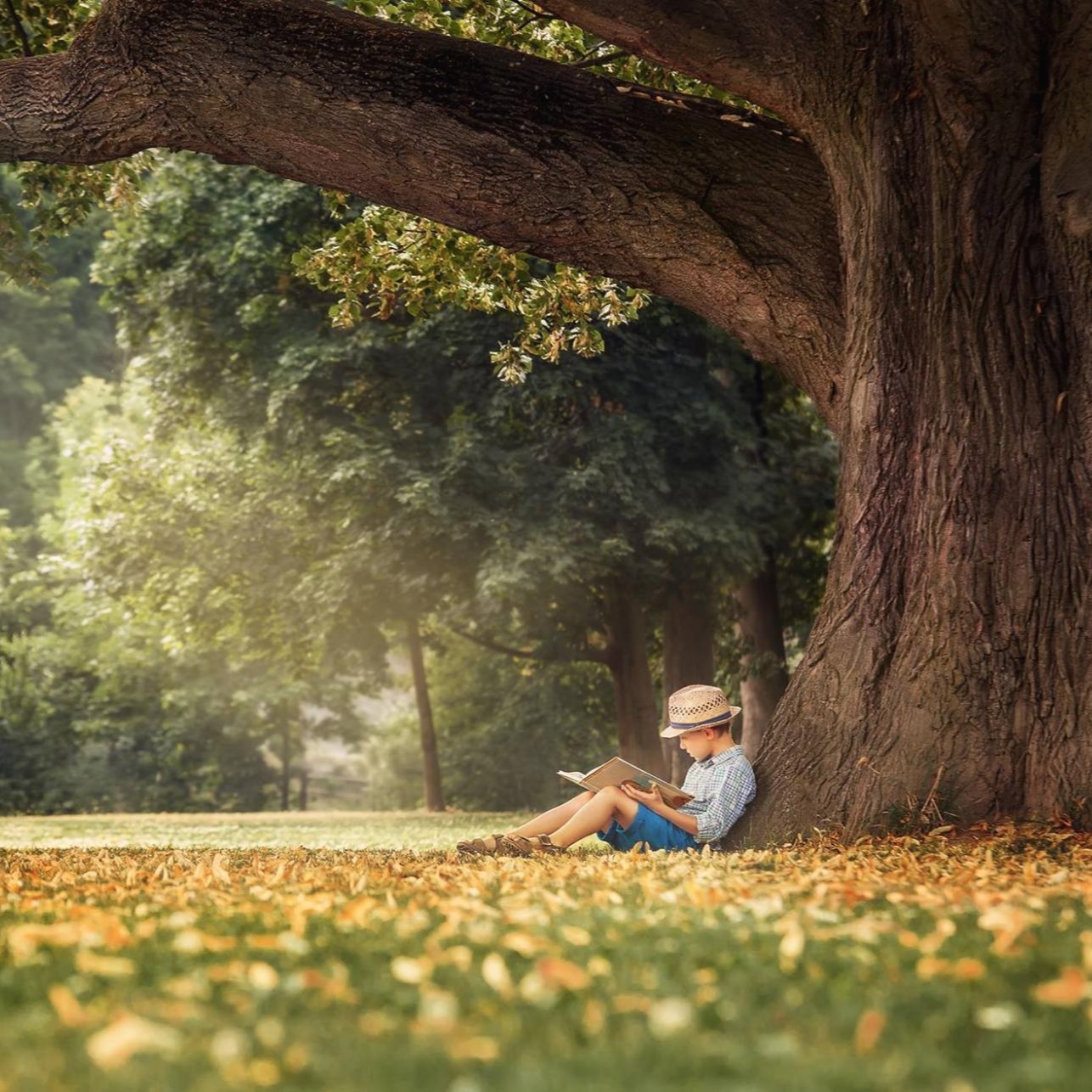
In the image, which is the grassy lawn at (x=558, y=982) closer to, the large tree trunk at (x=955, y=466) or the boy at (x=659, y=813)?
the large tree trunk at (x=955, y=466)

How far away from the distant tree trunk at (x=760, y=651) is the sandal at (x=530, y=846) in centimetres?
1321

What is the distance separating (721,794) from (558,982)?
15.8ft

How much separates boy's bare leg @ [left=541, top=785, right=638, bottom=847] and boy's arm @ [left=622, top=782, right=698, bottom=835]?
0.12 ft

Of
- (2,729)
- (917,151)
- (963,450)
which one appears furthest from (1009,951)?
(2,729)

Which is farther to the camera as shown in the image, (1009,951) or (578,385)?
(578,385)

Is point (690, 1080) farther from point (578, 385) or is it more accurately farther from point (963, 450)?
point (578, 385)

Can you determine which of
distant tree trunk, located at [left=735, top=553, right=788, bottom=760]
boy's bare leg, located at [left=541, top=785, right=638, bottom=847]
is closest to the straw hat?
boy's bare leg, located at [left=541, top=785, right=638, bottom=847]

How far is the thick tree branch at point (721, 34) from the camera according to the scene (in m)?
7.57

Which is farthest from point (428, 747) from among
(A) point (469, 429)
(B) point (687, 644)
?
(A) point (469, 429)

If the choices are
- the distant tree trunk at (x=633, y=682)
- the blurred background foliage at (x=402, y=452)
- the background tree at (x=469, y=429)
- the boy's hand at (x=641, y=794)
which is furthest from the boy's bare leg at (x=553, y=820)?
the distant tree trunk at (x=633, y=682)

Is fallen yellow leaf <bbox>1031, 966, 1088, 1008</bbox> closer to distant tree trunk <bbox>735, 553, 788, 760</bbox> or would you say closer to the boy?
the boy

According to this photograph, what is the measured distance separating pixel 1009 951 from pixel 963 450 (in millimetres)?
4344

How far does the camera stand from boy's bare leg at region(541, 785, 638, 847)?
24.6 feet

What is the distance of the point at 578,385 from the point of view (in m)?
18.4
